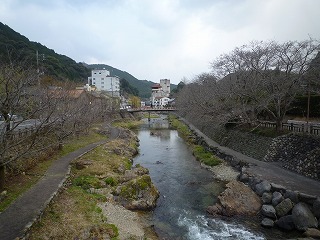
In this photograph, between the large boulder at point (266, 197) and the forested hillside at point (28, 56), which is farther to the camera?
the forested hillside at point (28, 56)

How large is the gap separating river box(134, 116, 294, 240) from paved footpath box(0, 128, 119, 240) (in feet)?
15.4

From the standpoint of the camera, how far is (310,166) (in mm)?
15023

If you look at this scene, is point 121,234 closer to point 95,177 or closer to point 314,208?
point 95,177

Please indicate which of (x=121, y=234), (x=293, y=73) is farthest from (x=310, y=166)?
(x=121, y=234)

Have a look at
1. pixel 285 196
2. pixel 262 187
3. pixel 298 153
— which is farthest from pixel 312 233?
pixel 298 153

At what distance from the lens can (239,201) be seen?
1316 centimetres

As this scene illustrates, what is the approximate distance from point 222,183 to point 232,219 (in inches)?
197

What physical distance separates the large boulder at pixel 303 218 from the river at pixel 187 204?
1060 millimetres

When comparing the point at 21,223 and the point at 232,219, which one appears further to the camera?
the point at 232,219

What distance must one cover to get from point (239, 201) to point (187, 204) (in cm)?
260

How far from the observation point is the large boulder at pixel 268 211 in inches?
467

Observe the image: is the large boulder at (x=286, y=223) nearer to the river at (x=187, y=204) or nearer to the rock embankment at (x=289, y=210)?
the rock embankment at (x=289, y=210)

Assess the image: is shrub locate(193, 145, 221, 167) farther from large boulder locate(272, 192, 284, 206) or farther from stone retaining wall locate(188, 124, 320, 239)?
large boulder locate(272, 192, 284, 206)

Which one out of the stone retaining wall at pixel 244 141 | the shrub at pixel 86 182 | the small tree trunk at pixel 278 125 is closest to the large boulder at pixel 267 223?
the shrub at pixel 86 182
